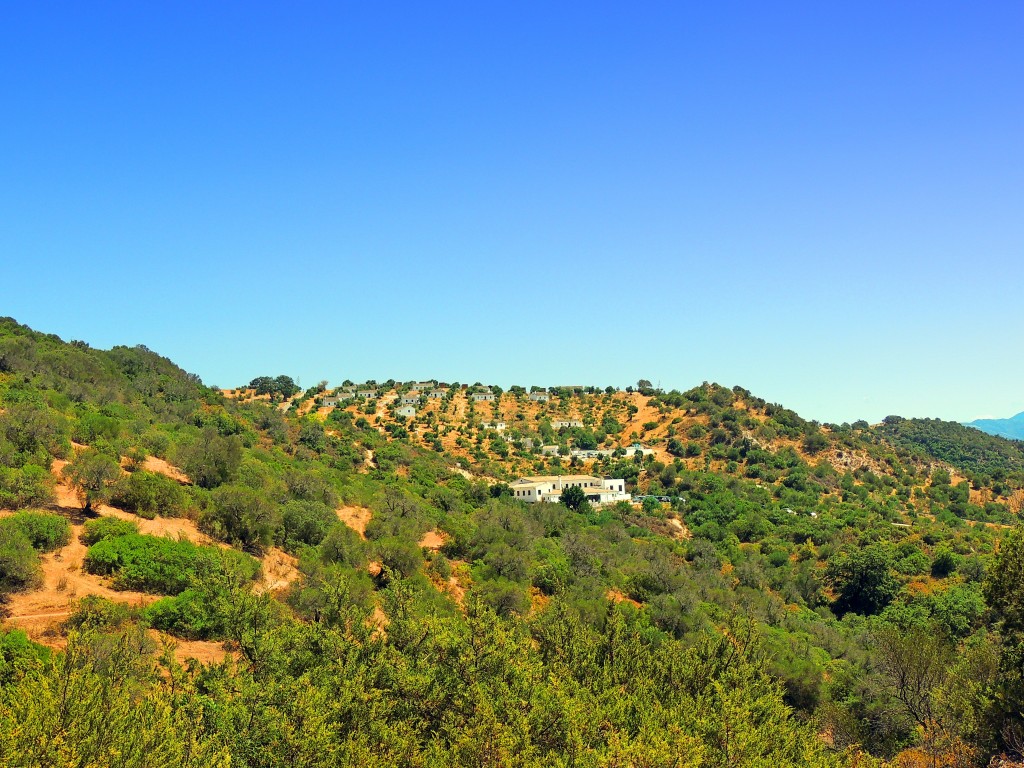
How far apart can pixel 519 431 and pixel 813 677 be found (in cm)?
9043

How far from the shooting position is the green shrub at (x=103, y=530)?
2886cm

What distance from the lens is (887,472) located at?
10756cm

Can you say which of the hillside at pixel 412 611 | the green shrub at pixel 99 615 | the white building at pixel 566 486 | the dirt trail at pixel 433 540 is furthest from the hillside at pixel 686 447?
the green shrub at pixel 99 615

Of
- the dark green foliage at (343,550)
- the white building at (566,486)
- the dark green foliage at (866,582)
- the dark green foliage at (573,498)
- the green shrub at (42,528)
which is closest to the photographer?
the green shrub at (42,528)

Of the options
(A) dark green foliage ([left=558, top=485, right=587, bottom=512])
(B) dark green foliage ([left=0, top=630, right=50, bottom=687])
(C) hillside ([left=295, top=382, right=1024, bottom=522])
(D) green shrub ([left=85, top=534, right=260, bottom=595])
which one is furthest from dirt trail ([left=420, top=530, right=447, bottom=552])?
(C) hillside ([left=295, top=382, right=1024, bottom=522])

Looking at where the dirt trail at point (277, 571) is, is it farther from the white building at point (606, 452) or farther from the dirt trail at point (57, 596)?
the white building at point (606, 452)

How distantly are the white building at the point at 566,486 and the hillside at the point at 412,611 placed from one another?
281 inches

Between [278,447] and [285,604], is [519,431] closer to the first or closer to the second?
[278,447]

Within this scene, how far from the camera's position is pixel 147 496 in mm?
33500

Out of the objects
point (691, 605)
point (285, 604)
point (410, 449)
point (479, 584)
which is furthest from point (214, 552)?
point (410, 449)

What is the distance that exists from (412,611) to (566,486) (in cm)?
6433

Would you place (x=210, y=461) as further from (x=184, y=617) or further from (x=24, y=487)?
(x=184, y=617)

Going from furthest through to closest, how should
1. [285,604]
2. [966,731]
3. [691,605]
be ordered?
[691,605] → [285,604] → [966,731]

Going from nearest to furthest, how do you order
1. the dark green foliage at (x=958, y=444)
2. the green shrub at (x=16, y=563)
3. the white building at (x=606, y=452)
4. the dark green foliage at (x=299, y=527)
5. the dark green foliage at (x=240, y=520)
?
the green shrub at (x=16, y=563), the dark green foliage at (x=240, y=520), the dark green foliage at (x=299, y=527), the white building at (x=606, y=452), the dark green foliage at (x=958, y=444)
